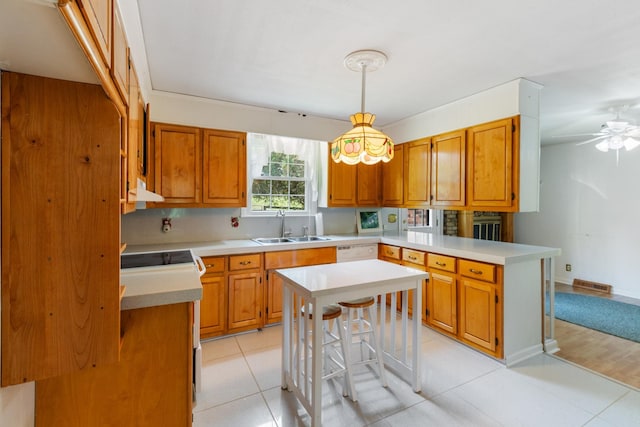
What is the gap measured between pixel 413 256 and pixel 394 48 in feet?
6.78

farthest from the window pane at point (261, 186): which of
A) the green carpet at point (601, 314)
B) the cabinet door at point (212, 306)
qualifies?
the green carpet at point (601, 314)

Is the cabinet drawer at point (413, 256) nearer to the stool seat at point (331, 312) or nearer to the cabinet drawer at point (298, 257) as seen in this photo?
the cabinet drawer at point (298, 257)

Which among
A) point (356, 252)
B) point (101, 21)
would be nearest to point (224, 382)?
point (356, 252)

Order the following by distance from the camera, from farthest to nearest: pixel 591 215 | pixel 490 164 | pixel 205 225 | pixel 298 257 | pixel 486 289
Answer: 1. pixel 591 215
2. pixel 205 225
3. pixel 298 257
4. pixel 490 164
5. pixel 486 289

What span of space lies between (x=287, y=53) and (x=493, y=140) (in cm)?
203

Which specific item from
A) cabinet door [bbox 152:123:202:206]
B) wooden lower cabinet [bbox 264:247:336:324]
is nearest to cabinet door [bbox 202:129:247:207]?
cabinet door [bbox 152:123:202:206]

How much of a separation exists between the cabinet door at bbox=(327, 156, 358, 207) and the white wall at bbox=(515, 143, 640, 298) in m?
3.66

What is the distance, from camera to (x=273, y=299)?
123 inches

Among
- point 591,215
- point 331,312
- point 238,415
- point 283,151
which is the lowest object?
point 238,415

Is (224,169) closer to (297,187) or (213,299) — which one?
(297,187)

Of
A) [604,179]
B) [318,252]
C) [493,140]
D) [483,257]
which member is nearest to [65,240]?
[318,252]

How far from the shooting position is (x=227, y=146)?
3.16 meters

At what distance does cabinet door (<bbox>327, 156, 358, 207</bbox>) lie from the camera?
3809mm

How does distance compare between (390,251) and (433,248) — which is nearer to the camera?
(433,248)
